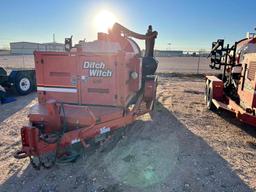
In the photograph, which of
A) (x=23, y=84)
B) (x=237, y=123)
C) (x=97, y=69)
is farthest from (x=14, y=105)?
(x=237, y=123)

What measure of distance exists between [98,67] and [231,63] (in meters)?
5.41

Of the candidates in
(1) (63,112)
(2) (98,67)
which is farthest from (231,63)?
(1) (63,112)

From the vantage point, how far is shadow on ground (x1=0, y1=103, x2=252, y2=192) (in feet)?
11.6

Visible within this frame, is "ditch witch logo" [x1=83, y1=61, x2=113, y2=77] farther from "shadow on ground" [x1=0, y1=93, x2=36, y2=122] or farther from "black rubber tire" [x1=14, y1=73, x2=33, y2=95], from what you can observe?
"black rubber tire" [x1=14, y1=73, x2=33, y2=95]

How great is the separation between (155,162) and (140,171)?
441 mm

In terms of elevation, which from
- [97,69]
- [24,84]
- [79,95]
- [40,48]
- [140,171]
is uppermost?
[40,48]

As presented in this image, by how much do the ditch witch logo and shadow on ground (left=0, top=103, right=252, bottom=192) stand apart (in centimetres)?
154

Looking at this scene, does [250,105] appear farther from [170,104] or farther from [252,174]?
[170,104]

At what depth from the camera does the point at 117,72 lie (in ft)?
14.6

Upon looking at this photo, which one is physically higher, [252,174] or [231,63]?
[231,63]

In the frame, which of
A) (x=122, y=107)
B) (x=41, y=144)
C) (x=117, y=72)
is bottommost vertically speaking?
(x=41, y=144)

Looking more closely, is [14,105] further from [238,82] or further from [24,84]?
[238,82]

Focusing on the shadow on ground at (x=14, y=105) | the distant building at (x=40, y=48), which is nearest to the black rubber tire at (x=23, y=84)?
the shadow on ground at (x=14, y=105)

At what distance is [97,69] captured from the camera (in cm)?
441
